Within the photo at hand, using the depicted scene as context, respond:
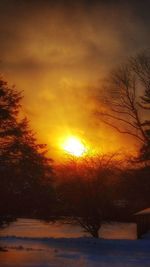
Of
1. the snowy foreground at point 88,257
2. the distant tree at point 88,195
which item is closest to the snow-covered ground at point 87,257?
the snowy foreground at point 88,257

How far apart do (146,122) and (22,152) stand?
18905 mm

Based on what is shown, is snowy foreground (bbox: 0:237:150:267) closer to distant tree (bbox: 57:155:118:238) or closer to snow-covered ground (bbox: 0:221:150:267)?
snow-covered ground (bbox: 0:221:150:267)

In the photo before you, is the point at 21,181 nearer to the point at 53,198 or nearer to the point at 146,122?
the point at 53,198

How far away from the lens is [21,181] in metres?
25.0

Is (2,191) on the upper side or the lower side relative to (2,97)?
lower

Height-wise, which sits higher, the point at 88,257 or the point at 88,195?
the point at 88,195

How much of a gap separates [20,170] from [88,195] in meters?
16.2

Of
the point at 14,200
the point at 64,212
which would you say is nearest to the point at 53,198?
the point at 14,200

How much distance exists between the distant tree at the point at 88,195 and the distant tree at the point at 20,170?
12.2 m

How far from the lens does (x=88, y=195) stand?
41094 mm

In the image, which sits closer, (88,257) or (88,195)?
(88,257)

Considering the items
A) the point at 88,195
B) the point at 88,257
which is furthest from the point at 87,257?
the point at 88,195

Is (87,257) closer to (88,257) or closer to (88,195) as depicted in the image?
Answer: (88,257)

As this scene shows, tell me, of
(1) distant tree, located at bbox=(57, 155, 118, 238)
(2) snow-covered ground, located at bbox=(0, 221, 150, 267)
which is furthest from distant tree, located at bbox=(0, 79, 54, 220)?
(1) distant tree, located at bbox=(57, 155, 118, 238)
